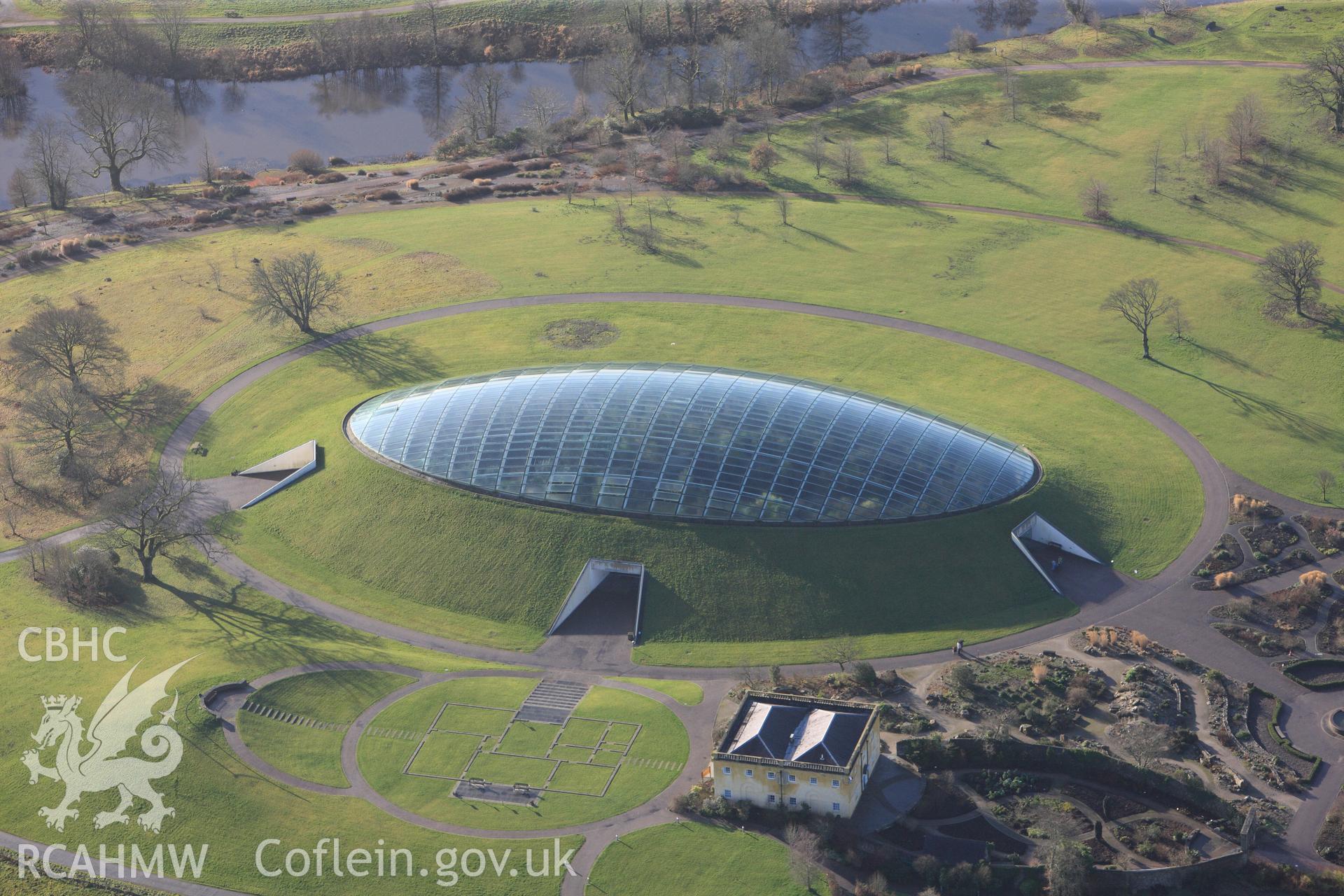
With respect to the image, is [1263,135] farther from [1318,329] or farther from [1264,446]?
[1264,446]

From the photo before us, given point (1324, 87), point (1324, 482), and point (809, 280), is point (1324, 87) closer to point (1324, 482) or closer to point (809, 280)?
point (809, 280)

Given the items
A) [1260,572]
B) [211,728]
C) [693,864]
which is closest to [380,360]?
[211,728]

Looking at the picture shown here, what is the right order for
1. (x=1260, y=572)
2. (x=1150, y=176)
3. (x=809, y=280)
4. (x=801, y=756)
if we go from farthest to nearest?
(x=1150, y=176), (x=809, y=280), (x=1260, y=572), (x=801, y=756)

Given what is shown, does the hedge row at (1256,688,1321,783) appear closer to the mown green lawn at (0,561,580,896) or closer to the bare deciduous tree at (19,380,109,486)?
the mown green lawn at (0,561,580,896)

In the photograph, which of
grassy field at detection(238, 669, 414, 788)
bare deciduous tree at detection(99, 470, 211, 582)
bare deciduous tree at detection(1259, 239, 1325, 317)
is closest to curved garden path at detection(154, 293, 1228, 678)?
bare deciduous tree at detection(99, 470, 211, 582)

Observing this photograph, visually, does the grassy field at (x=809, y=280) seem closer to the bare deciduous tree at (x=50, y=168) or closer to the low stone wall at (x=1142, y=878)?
the bare deciduous tree at (x=50, y=168)

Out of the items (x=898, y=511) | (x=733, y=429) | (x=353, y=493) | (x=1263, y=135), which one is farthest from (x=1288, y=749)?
(x=1263, y=135)
